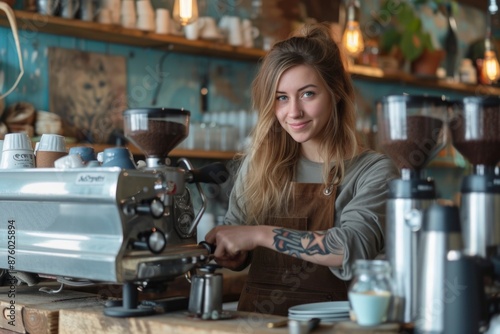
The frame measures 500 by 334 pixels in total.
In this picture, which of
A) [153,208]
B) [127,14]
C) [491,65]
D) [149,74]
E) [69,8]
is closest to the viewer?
[153,208]

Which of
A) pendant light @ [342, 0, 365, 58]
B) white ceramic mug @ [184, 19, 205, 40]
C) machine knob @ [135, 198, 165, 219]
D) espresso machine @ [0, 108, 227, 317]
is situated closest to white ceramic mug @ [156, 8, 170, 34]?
white ceramic mug @ [184, 19, 205, 40]

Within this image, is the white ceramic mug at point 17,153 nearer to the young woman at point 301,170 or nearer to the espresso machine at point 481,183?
the young woman at point 301,170

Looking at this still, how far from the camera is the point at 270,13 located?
188 inches

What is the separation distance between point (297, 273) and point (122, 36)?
2.08m

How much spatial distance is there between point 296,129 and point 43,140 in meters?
0.73

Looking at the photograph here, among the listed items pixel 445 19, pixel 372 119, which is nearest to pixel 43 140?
pixel 372 119

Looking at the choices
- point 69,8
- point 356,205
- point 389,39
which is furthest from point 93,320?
point 389,39

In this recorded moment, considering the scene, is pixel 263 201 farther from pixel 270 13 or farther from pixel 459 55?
pixel 459 55

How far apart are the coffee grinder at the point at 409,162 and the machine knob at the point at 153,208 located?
52cm

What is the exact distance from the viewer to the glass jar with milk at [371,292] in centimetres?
155

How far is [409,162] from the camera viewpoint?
1686 mm

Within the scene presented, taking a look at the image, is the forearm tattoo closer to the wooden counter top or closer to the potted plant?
the wooden counter top

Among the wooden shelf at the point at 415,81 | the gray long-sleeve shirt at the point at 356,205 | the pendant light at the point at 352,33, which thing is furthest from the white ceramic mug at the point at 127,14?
the wooden shelf at the point at 415,81

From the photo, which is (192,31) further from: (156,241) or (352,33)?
(156,241)
